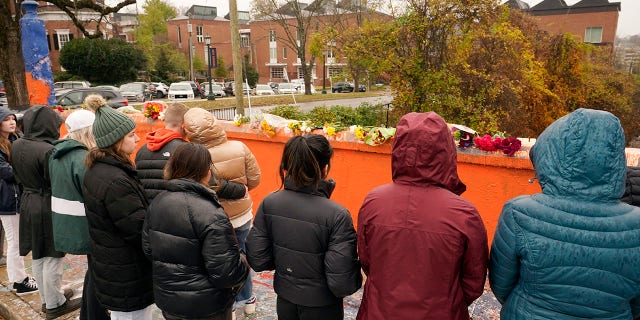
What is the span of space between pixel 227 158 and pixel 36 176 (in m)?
1.74

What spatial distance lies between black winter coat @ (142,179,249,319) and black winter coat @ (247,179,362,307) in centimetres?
18

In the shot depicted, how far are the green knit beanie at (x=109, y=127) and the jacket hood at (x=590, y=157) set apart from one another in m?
2.51

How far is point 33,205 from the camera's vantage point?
3686mm

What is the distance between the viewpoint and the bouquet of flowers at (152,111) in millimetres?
6723

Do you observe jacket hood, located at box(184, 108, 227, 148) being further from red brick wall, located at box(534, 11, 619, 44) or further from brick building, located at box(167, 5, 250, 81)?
brick building, located at box(167, 5, 250, 81)

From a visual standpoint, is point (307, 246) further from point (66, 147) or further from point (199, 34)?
point (199, 34)

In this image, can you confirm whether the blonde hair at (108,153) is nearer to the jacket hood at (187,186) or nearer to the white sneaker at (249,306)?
the jacket hood at (187,186)

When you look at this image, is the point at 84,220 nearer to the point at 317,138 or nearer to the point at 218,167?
the point at 218,167

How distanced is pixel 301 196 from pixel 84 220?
195 cm

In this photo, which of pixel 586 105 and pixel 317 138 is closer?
pixel 317 138

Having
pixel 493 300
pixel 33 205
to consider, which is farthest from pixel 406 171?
pixel 33 205

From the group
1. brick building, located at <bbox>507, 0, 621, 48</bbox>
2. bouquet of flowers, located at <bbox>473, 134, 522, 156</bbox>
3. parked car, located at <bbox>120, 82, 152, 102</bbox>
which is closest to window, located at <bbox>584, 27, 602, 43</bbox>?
brick building, located at <bbox>507, 0, 621, 48</bbox>

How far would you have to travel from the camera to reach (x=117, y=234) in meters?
2.74

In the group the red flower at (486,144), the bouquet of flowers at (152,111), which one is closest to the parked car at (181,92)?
the bouquet of flowers at (152,111)
